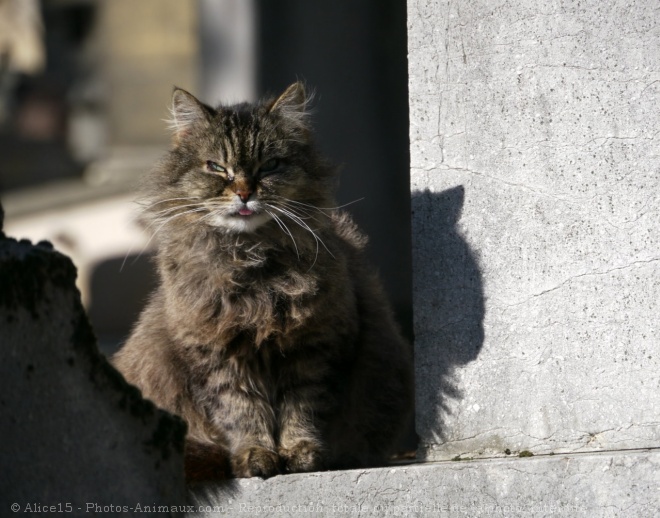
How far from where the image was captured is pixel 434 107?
Result: 10.6ft

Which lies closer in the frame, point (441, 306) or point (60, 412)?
point (60, 412)

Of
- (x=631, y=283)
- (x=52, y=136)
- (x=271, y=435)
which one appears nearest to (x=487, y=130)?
(x=631, y=283)

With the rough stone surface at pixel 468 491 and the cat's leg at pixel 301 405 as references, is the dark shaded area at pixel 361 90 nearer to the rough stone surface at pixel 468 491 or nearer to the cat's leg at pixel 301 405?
the cat's leg at pixel 301 405

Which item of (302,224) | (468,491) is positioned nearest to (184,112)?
(302,224)

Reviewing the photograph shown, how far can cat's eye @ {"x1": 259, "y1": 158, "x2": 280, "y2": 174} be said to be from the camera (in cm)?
330

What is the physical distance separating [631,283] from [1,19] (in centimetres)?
1322

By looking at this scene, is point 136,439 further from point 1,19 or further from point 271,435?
point 1,19

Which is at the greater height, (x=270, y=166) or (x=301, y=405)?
(x=270, y=166)

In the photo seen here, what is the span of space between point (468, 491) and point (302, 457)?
0.52 metres

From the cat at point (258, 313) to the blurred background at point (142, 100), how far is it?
0.53 meters

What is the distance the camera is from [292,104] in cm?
346

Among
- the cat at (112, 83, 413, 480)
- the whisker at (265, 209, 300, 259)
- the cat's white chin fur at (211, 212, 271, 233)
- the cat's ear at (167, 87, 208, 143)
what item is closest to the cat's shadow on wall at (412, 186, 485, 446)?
the cat at (112, 83, 413, 480)

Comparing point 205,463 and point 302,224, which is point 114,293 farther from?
point 205,463

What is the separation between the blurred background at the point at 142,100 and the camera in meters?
7.35
